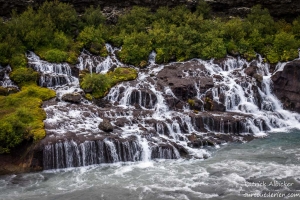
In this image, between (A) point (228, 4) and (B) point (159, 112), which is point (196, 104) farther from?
(A) point (228, 4)

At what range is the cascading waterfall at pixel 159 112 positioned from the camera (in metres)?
23.3

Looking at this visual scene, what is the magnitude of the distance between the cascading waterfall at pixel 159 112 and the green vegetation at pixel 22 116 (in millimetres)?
762

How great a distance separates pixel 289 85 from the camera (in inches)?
1265

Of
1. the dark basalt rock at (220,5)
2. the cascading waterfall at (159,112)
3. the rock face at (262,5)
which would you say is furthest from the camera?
the dark basalt rock at (220,5)

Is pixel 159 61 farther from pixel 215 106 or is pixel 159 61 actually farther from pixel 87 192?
pixel 87 192

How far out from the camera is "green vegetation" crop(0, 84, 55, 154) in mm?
22203

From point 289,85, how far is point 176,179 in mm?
16978

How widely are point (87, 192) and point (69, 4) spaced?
28.0 m

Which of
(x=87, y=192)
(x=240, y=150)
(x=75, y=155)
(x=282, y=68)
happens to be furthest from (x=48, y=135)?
(x=282, y=68)

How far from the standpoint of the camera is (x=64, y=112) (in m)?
26.6

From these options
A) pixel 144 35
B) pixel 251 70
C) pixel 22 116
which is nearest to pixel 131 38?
pixel 144 35

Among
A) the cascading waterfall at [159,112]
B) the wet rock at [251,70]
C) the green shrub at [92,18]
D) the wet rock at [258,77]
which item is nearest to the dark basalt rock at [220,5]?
the green shrub at [92,18]

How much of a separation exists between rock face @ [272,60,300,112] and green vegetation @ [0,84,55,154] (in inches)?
753

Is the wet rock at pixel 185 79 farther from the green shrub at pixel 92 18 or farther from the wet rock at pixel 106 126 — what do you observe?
the green shrub at pixel 92 18
